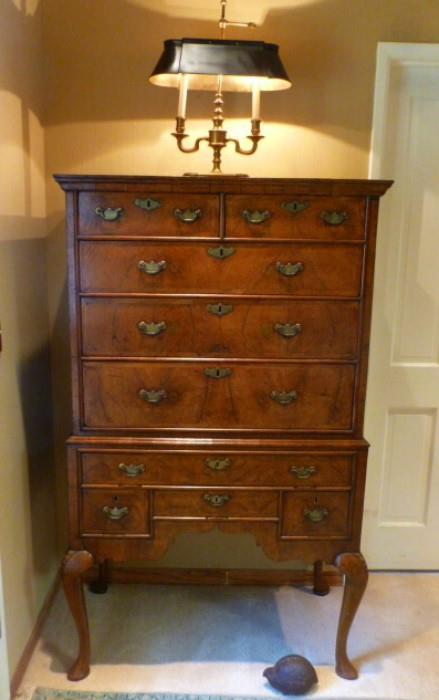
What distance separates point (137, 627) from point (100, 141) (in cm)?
182

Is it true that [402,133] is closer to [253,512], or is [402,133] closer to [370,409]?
[370,409]

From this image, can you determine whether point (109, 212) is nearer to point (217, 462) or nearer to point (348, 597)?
point (217, 462)

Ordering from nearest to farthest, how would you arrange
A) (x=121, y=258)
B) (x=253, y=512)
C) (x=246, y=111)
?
1. (x=121, y=258)
2. (x=253, y=512)
3. (x=246, y=111)

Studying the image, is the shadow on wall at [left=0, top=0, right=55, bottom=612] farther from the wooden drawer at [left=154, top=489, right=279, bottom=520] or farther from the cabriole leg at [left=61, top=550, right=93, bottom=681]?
the wooden drawer at [left=154, top=489, right=279, bottom=520]

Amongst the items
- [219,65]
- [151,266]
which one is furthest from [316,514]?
[219,65]

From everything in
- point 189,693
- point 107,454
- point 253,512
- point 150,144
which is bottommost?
point 189,693

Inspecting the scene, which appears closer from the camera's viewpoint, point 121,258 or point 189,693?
point 121,258

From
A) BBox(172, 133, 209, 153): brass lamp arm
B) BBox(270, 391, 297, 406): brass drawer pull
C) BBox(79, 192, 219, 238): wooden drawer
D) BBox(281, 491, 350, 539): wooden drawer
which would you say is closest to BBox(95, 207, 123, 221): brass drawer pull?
BBox(79, 192, 219, 238): wooden drawer

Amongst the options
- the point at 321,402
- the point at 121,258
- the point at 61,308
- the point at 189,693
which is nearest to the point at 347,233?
the point at 321,402

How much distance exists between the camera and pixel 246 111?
2141 mm

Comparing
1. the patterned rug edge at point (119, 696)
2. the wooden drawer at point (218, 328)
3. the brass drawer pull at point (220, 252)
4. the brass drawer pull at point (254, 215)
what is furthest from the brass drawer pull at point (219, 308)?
the patterned rug edge at point (119, 696)

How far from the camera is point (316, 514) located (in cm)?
181

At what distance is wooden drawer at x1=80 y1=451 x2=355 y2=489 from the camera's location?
178 centimetres

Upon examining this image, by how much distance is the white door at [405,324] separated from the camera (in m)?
2.17
